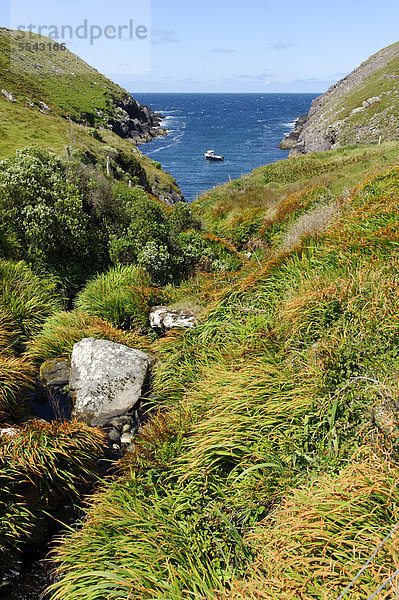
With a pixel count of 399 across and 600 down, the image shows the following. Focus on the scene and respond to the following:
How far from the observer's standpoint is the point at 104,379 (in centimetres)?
687

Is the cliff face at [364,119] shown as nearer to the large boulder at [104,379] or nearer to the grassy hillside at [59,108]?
the grassy hillside at [59,108]

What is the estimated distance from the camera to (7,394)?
641 centimetres

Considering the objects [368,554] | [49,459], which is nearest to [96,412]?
[49,459]

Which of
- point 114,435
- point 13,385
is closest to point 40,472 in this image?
point 114,435

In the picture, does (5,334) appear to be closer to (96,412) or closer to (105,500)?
(96,412)

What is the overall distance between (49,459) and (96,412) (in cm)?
134

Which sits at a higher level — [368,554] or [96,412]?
[368,554]

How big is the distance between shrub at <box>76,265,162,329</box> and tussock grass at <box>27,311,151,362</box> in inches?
23.5

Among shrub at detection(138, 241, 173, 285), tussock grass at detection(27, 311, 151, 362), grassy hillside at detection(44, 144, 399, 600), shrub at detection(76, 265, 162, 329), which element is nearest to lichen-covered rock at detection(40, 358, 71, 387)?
tussock grass at detection(27, 311, 151, 362)

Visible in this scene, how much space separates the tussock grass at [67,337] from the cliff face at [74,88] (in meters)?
63.8

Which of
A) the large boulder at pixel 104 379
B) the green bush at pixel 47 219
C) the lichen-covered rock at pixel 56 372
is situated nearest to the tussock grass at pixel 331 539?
the large boulder at pixel 104 379

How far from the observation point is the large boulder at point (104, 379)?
660cm

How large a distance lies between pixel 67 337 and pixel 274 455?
220 inches

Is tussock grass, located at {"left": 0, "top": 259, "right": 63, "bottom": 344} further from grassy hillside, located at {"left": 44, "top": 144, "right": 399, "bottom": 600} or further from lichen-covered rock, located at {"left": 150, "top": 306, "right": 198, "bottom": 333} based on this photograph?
grassy hillside, located at {"left": 44, "top": 144, "right": 399, "bottom": 600}
